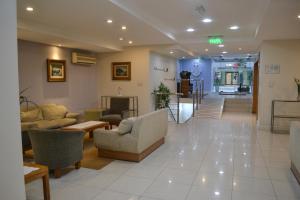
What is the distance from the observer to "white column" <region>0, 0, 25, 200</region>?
180cm

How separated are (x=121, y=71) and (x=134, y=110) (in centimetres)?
150

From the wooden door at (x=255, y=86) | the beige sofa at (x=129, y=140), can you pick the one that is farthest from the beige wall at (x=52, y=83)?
the wooden door at (x=255, y=86)

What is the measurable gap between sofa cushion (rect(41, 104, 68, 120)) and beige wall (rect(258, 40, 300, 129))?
18.5 feet

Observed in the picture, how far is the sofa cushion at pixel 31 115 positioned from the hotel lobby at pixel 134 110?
0.03 metres

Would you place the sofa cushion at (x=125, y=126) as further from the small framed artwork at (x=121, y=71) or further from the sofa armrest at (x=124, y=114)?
the small framed artwork at (x=121, y=71)

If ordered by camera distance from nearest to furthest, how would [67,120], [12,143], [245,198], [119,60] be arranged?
[12,143]
[245,198]
[67,120]
[119,60]

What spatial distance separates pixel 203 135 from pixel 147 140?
232 cm

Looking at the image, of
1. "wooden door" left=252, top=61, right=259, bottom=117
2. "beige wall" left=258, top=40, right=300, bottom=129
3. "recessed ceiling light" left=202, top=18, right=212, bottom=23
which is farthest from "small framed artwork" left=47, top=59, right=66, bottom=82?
"wooden door" left=252, top=61, right=259, bottom=117

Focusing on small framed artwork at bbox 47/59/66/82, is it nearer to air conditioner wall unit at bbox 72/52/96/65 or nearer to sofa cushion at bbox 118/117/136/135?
air conditioner wall unit at bbox 72/52/96/65

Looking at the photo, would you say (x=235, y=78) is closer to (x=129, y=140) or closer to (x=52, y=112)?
(x=52, y=112)

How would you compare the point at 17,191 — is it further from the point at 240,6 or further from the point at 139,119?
the point at 240,6

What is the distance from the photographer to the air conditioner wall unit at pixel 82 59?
7.74 meters

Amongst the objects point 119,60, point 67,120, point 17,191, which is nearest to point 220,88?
point 119,60

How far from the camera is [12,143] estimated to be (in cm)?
193
